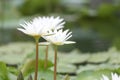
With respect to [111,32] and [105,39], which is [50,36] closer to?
[105,39]

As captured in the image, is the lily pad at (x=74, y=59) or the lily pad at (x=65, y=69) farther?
the lily pad at (x=74, y=59)

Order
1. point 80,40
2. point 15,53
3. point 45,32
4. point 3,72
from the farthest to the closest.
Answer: point 80,40
point 15,53
point 3,72
point 45,32

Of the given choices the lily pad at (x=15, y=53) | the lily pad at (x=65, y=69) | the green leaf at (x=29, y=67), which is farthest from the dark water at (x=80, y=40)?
the green leaf at (x=29, y=67)

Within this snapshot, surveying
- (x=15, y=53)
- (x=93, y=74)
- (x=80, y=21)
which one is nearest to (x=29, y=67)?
(x=93, y=74)

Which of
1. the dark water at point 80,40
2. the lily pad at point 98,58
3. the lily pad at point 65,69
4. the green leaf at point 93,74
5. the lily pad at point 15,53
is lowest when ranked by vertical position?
the green leaf at point 93,74

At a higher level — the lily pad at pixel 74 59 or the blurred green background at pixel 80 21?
the blurred green background at pixel 80 21

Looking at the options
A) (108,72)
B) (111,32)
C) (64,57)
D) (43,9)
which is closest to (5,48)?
(64,57)

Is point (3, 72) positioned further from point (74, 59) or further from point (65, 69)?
point (74, 59)

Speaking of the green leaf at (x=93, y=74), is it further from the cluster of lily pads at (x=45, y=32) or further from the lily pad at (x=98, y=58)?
the lily pad at (x=98, y=58)

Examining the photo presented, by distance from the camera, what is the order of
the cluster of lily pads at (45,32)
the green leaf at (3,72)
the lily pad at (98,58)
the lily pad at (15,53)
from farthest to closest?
the lily pad at (15,53), the lily pad at (98,58), the green leaf at (3,72), the cluster of lily pads at (45,32)
